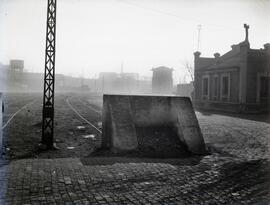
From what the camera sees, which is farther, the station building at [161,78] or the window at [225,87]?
the station building at [161,78]

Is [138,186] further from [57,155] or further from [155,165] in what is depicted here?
[57,155]

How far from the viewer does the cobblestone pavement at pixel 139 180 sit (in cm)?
549

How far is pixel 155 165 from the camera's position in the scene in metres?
8.00

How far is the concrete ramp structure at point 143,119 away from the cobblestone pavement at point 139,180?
95 cm

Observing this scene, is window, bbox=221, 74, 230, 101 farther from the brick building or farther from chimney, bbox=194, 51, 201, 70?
chimney, bbox=194, 51, 201, 70

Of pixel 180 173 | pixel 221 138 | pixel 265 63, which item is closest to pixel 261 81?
pixel 265 63

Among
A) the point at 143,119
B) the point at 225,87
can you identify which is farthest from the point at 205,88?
the point at 143,119

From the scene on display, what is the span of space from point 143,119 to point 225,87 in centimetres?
2055

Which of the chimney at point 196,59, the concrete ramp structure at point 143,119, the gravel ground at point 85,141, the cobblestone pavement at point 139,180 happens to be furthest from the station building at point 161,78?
A: the cobblestone pavement at point 139,180

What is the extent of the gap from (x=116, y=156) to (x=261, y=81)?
22210 millimetres

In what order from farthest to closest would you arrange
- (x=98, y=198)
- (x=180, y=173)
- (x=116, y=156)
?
(x=116, y=156), (x=180, y=173), (x=98, y=198)

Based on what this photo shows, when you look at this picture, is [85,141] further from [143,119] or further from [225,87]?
[225,87]

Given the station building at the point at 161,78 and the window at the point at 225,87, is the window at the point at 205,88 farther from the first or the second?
the station building at the point at 161,78

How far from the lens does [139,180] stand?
665 cm
